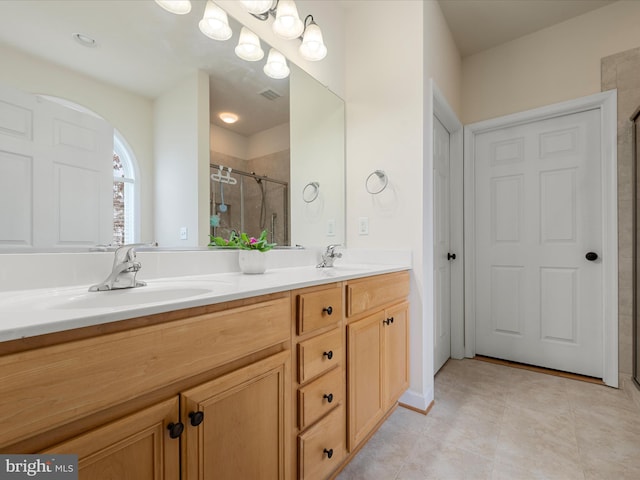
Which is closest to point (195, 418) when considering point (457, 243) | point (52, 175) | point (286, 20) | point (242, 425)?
point (242, 425)

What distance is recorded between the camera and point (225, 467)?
0.73m

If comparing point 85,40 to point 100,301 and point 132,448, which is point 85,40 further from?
point 132,448

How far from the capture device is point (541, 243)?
232cm

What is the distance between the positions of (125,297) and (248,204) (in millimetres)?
765

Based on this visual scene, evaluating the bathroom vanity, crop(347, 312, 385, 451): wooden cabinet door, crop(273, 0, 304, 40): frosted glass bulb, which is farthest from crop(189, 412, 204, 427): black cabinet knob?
crop(273, 0, 304, 40): frosted glass bulb

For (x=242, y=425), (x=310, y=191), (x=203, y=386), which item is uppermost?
(x=310, y=191)

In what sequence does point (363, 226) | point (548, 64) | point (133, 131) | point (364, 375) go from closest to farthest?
point (133, 131)
point (364, 375)
point (363, 226)
point (548, 64)

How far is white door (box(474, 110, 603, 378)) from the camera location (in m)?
2.14

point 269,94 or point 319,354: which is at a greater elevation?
point 269,94

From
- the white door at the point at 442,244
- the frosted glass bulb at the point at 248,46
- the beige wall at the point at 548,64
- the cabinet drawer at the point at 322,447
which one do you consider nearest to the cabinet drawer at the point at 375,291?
the cabinet drawer at the point at 322,447

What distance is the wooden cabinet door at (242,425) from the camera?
0.68 metres

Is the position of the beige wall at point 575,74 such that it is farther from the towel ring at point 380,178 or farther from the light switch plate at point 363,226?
the light switch plate at point 363,226

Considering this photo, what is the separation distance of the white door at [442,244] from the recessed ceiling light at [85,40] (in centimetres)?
203

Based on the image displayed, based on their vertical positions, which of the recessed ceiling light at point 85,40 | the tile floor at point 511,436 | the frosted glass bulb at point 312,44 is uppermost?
the frosted glass bulb at point 312,44
